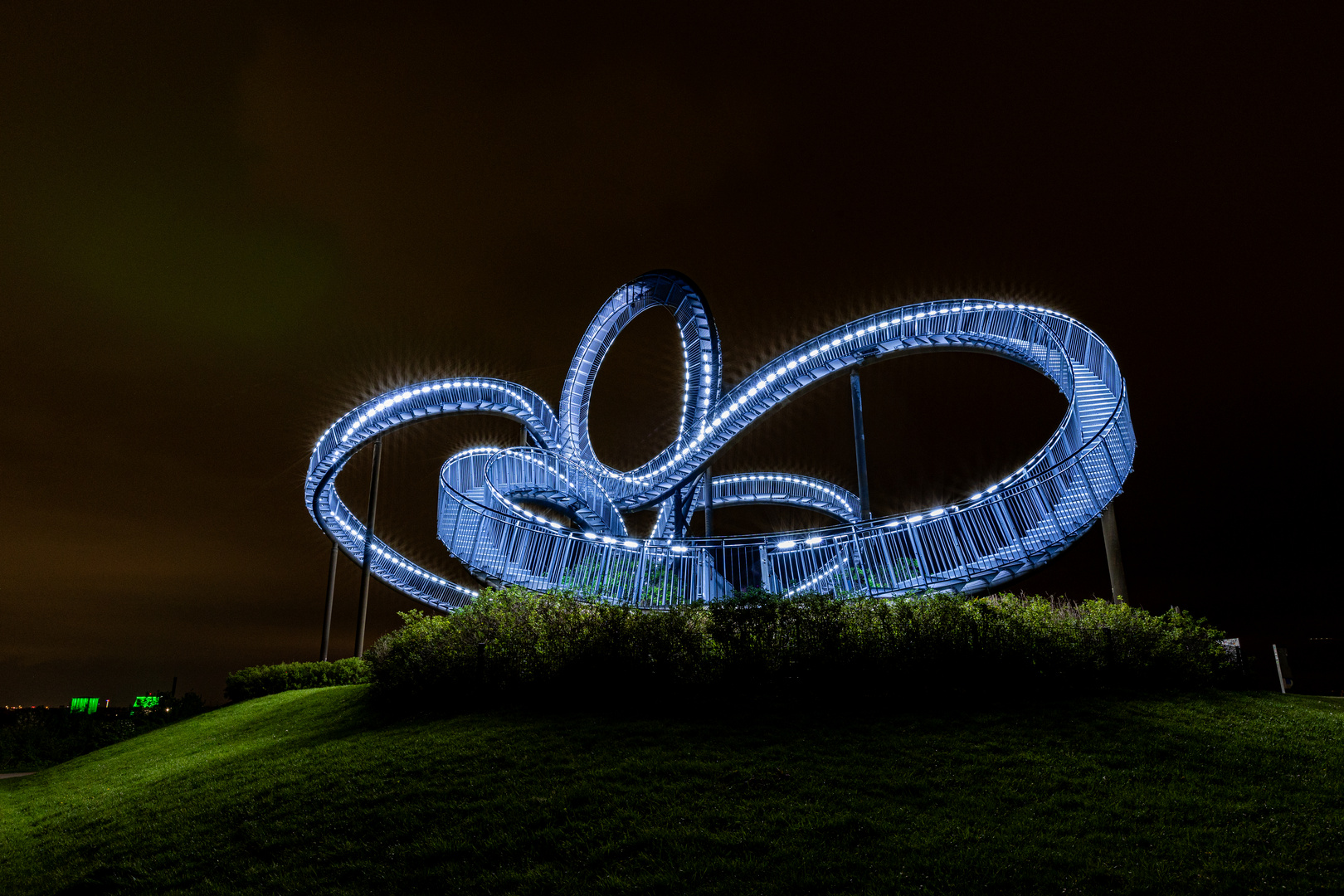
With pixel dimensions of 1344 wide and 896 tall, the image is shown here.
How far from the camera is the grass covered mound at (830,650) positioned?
9906mm

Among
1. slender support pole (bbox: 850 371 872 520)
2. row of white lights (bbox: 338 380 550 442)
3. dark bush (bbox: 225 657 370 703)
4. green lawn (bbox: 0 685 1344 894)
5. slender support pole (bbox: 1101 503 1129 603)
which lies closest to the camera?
green lawn (bbox: 0 685 1344 894)

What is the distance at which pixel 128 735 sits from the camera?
1892cm

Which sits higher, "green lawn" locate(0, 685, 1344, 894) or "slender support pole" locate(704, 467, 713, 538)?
"slender support pole" locate(704, 467, 713, 538)

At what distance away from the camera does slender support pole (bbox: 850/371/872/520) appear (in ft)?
55.7

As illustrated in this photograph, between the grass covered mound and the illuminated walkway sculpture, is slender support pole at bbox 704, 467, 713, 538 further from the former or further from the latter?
the grass covered mound

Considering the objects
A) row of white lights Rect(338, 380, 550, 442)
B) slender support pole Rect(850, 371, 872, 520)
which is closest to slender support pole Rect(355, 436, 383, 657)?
row of white lights Rect(338, 380, 550, 442)

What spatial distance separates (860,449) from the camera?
18.0m

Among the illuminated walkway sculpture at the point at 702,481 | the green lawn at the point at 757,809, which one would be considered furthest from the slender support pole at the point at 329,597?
the green lawn at the point at 757,809

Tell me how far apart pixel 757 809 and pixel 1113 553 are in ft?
34.0

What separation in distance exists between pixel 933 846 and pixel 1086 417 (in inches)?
464

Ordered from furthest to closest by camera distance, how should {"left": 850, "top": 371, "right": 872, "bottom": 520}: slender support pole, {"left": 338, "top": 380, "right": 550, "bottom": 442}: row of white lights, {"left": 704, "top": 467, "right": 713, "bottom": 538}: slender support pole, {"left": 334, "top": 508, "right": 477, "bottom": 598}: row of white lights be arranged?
{"left": 334, "top": 508, "right": 477, "bottom": 598}: row of white lights
{"left": 338, "top": 380, "right": 550, "bottom": 442}: row of white lights
{"left": 704, "top": 467, "right": 713, "bottom": 538}: slender support pole
{"left": 850, "top": 371, "right": 872, "bottom": 520}: slender support pole

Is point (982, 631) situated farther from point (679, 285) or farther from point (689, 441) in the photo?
point (679, 285)

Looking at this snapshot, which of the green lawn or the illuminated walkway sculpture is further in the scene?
the illuminated walkway sculpture

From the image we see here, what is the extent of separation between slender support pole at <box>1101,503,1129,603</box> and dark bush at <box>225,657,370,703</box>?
16.4 meters
